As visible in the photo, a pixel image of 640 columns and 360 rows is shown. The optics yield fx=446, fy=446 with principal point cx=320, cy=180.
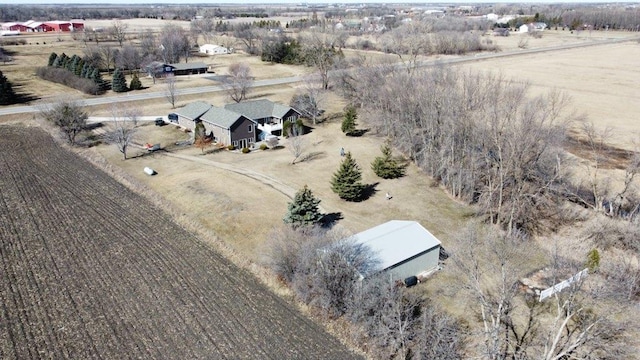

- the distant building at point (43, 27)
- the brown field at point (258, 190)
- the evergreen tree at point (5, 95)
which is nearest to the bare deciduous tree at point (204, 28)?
the distant building at point (43, 27)

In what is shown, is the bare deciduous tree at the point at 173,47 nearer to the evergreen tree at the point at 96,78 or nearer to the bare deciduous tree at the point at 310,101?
the evergreen tree at the point at 96,78

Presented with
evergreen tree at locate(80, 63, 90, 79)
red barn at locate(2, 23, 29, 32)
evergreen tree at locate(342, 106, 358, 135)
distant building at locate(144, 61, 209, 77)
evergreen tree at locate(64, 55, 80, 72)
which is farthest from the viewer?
red barn at locate(2, 23, 29, 32)

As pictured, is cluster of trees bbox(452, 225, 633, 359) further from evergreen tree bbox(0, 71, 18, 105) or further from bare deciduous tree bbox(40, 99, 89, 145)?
evergreen tree bbox(0, 71, 18, 105)

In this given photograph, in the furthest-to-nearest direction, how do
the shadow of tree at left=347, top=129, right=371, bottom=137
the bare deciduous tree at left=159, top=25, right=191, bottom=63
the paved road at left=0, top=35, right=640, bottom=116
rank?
the bare deciduous tree at left=159, top=25, right=191, bottom=63 → the paved road at left=0, top=35, right=640, bottom=116 → the shadow of tree at left=347, top=129, right=371, bottom=137

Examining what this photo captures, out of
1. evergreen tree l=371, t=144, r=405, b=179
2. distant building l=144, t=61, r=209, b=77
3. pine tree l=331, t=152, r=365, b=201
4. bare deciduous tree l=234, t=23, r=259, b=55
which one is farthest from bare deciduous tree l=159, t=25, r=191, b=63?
pine tree l=331, t=152, r=365, b=201

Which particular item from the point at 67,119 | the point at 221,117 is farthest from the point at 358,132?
the point at 67,119

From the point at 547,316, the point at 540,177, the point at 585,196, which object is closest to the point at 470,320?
the point at 547,316

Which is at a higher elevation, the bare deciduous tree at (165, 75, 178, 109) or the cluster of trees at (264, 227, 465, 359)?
the bare deciduous tree at (165, 75, 178, 109)
